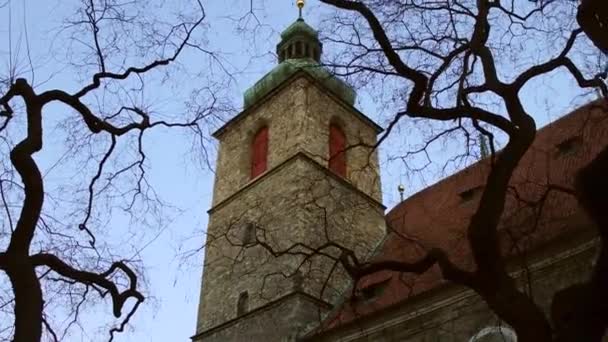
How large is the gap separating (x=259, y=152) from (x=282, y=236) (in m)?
4.27

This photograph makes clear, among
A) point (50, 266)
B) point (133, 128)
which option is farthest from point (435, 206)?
point (50, 266)

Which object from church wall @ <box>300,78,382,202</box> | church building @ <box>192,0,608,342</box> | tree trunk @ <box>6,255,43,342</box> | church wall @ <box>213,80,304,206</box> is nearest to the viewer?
tree trunk @ <box>6,255,43,342</box>

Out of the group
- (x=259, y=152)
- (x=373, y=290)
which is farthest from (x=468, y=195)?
(x=259, y=152)

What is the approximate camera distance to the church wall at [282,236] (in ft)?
47.0

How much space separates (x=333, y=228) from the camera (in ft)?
50.2

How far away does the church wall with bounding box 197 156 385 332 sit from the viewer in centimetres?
1432

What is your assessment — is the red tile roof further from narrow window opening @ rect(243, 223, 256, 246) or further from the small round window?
narrow window opening @ rect(243, 223, 256, 246)

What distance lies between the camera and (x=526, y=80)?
16.3 ft

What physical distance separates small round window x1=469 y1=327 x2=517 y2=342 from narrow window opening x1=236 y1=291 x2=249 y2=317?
6.00m

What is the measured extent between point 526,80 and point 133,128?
141 inches

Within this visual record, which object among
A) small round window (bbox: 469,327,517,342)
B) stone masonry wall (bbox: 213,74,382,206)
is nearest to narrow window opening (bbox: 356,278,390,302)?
small round window (bbox: 469,327,517,342)

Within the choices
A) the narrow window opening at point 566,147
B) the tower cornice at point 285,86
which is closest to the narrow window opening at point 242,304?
the tower cornice at point 285,86

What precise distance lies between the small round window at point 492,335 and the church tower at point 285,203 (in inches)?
125

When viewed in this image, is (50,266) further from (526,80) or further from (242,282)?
(242,282)
